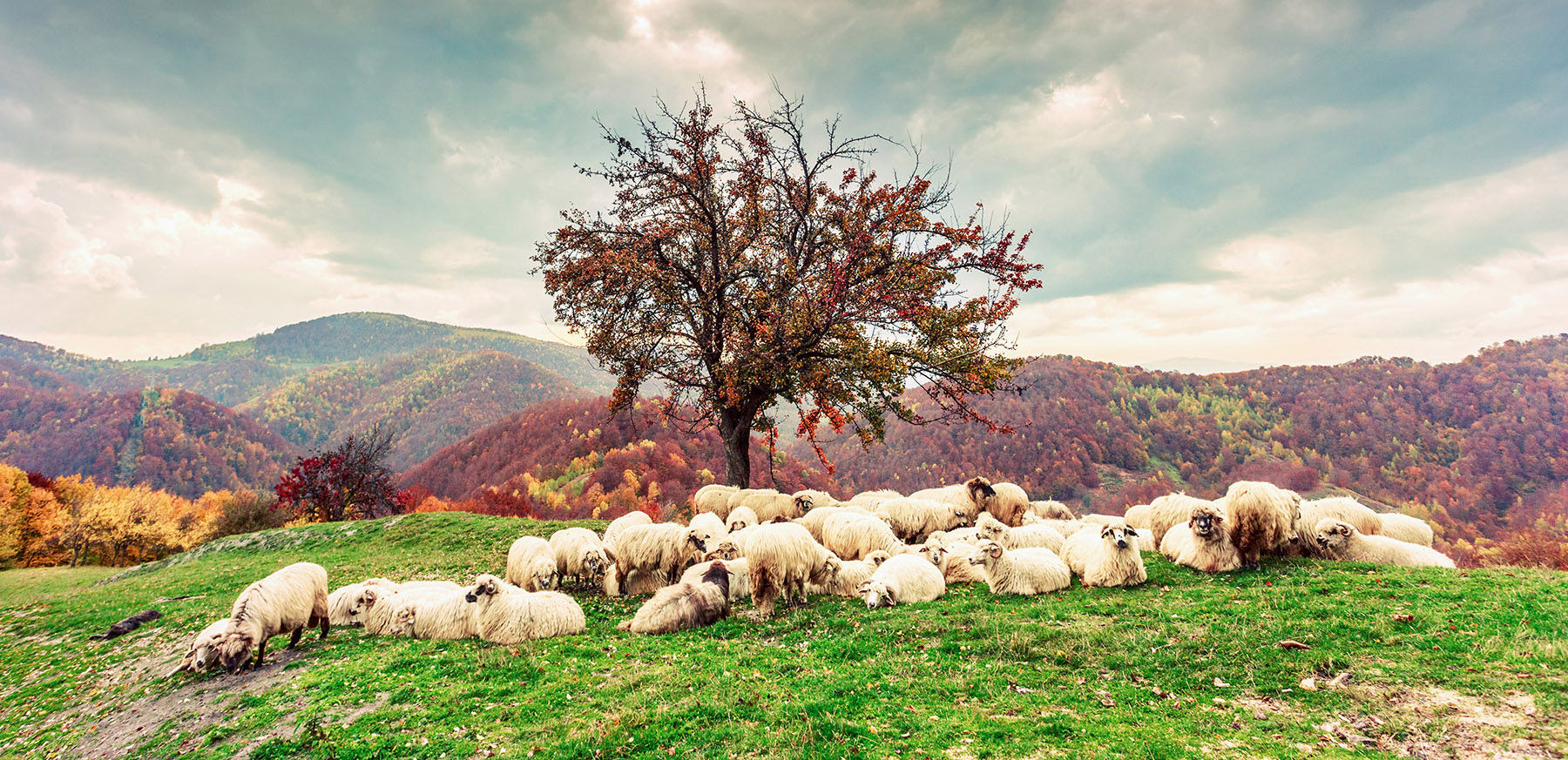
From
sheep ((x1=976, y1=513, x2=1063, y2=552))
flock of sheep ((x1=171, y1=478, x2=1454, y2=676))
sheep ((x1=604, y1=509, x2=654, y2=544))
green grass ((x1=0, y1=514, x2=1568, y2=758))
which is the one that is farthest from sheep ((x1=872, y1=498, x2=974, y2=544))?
sheep ((x1=604, y1=509, x2=654, y2=544))

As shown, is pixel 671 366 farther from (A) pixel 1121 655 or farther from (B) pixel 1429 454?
(B) pixel 1429 454

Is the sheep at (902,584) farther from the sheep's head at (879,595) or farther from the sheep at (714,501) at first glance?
the sheep at (714,501)

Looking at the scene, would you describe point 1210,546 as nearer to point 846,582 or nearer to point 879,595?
point 879,595

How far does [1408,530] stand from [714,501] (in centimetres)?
1740

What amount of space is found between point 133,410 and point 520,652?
206990mm

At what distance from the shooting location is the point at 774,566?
1023cm

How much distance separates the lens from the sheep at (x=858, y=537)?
13039mm

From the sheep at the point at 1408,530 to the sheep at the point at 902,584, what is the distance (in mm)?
10669

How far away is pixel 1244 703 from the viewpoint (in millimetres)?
5586

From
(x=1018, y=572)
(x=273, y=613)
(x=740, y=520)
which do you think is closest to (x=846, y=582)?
(x=1018, y=572)

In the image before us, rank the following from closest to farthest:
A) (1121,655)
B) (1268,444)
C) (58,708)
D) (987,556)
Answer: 1. (1121,655)
2. (58,708)
3. (987,556)
4. (1268,444)

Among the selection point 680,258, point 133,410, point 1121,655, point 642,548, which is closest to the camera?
point 1121,655

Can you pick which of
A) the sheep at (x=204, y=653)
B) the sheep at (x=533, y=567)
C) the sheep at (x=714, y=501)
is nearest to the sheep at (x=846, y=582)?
the sheep at (x=533, y=567)

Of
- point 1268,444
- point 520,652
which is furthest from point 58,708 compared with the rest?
point 1268,444
